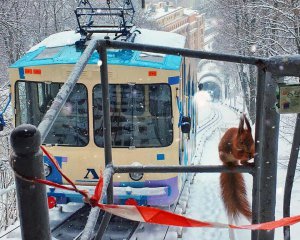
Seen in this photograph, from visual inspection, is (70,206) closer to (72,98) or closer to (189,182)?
(72,98)

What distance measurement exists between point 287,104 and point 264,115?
14 centimetres

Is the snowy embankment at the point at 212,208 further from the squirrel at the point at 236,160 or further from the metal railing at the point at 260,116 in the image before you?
the metal railing at the point at 260,116

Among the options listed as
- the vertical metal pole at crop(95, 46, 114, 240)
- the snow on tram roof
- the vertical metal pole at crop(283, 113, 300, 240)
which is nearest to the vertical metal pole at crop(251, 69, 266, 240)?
the vertical metal pole at crop(283, 113, 300, 240)

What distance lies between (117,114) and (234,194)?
5.06 m

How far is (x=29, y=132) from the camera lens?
1182 mm

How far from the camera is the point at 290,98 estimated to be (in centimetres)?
205

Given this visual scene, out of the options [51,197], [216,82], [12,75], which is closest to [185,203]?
[51,197]

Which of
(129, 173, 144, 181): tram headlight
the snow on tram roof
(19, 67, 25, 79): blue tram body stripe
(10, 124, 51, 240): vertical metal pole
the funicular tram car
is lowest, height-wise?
(129, 173, 144, 181): tram headlight

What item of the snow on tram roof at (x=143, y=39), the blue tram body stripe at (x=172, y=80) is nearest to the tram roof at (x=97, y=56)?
the snow on tram roof at (x=143, y=39)

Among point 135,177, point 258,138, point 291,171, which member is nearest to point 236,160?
point 258,138

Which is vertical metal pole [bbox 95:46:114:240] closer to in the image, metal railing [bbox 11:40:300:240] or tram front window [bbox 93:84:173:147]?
metal railing [bbox 11:40:300:240]

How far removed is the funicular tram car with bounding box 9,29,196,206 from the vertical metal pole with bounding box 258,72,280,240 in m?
5.27

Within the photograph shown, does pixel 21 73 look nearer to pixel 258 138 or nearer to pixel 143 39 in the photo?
pixel 143 39

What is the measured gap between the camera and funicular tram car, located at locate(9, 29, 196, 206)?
7512mm
